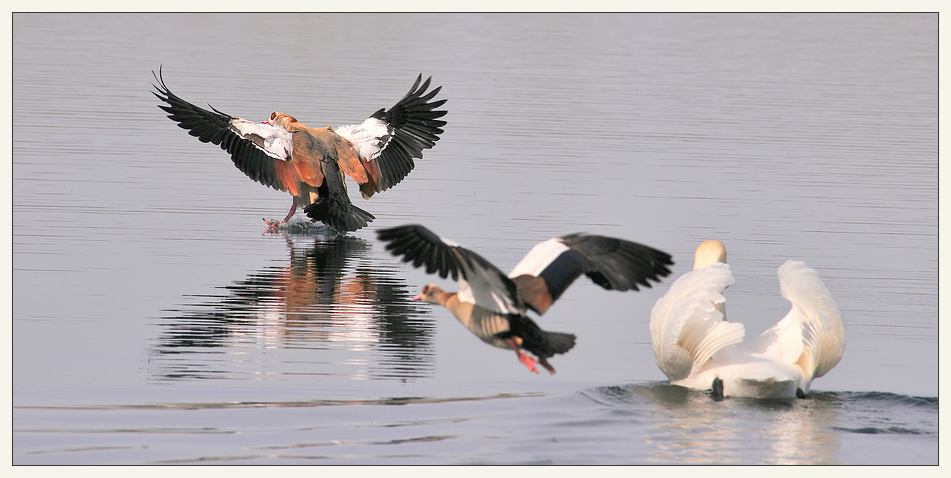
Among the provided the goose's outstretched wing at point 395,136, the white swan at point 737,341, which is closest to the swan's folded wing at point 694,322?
the white swan at point 737,341

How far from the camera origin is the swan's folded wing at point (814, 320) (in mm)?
7836

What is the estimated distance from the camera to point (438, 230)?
12070 mm

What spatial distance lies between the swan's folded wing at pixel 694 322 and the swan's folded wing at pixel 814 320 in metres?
0.55

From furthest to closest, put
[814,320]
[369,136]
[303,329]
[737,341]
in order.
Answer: [369,136] < [303,329] < [814,320] < [737,341]

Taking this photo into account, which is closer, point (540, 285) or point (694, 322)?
point (540, 285)

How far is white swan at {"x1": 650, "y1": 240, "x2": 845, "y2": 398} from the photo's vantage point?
299 inches

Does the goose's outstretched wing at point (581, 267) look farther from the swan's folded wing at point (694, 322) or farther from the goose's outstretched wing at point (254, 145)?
the goose's outstretched wing at point (254, 145)

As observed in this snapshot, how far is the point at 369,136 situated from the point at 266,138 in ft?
4.32

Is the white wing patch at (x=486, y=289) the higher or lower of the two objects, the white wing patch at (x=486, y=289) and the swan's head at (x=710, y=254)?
the lower

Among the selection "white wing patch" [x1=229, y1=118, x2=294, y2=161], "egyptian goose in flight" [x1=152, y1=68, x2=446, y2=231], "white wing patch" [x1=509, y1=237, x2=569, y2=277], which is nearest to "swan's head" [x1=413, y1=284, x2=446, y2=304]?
"white wing patch" [x1=509, y1=237, x2=569, y2=277]

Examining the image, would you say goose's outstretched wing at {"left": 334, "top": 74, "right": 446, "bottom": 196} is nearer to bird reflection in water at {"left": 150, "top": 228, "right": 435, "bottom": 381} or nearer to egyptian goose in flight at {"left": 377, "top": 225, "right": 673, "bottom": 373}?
bird reflection in water at {"left": 150, "top": 228, "right": 435, "bottom": 381}

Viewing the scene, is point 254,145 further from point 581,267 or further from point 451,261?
point 451,261

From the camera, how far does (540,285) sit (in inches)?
290

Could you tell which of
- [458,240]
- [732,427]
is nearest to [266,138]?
[458,240]
